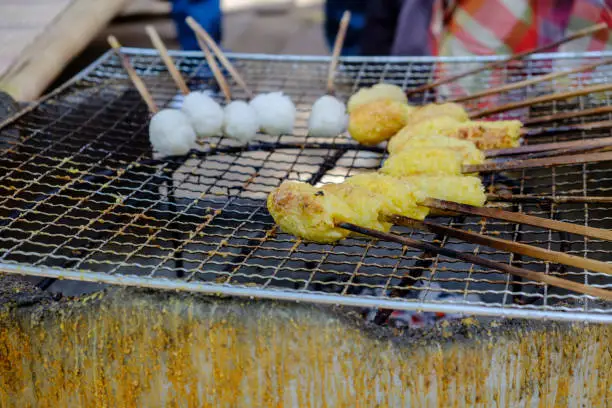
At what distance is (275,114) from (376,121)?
544mm

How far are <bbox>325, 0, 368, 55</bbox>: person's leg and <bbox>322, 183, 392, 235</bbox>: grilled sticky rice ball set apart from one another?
5347 millimetres

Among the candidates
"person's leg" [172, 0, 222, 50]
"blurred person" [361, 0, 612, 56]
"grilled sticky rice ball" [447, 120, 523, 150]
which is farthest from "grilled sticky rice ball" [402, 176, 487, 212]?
"person's leg" [172, 0, 222, 50]

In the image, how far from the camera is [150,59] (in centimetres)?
453

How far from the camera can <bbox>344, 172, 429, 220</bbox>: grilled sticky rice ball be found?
2.60m

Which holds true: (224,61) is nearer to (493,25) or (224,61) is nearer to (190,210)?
(190,210)

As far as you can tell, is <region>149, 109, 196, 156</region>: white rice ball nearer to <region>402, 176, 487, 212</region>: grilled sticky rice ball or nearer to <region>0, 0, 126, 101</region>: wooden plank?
<region>0, 0, 126, 101</region>: wooden plank

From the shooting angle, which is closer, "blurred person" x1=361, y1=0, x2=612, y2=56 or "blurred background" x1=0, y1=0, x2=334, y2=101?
"blurred background" x1=0, y1=0, x2=334, y2=101

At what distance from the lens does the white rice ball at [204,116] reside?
349 cm

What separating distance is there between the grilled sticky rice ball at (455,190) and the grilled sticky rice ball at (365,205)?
0.61ft

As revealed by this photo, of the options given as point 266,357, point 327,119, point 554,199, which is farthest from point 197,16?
point 266,357

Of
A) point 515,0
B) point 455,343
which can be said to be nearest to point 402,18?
point 515,0

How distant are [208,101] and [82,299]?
145 centimetres

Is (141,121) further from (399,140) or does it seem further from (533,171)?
(533,171)

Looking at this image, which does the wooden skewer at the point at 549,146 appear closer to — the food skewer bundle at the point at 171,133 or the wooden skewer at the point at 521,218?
the wooden skewer at the point at 521,218
